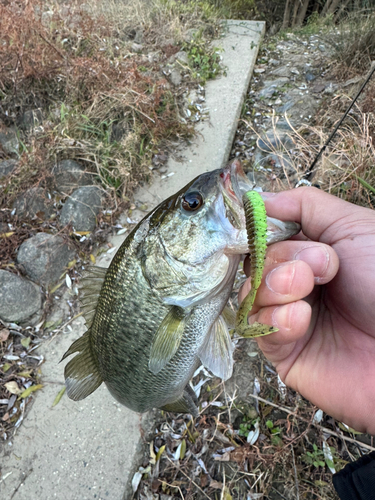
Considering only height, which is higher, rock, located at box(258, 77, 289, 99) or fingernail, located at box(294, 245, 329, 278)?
fingernail, located at box(294, 245, 329, 278)

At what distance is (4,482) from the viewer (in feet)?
7.59

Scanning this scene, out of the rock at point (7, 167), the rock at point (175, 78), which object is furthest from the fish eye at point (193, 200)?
the rock at point (175, 78)

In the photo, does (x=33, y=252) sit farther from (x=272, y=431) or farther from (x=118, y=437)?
(x=272, y=431)

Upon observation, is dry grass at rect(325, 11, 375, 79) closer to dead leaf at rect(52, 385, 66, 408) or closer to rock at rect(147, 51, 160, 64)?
rock at rect(147, 51, 160, 64)

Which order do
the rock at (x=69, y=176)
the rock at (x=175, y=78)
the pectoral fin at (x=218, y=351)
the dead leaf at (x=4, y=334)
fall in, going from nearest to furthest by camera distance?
the pectoral fin at (x=218, y=351) → the dead leaf at (x=4, y=334) → the rock at (x=69, y=176) → the rock at (x=175, y=78)

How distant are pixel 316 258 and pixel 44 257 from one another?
2.76m

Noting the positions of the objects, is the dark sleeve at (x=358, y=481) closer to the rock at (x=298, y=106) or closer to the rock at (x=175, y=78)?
the rock at (x=298, y=106)

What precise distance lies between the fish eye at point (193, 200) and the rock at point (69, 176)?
2.64 meters

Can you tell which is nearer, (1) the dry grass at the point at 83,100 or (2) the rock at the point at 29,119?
(1) the dry grass at the point at 83,100

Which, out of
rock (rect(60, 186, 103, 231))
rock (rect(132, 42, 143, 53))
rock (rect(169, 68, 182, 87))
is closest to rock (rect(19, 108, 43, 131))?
rock (rect(60, 186, 103, 231))

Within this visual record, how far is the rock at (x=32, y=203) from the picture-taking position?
3.43 m

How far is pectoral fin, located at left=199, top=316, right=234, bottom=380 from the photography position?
5.13 feet

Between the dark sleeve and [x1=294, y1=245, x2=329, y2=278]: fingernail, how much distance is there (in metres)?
1.10

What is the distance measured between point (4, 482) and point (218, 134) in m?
4.35
